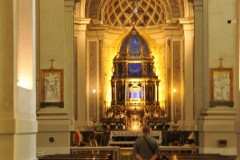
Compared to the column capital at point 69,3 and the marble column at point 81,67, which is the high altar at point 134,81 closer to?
the marble column at point 81,67

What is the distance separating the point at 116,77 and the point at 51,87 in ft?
42.0

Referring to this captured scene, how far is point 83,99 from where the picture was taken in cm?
2994

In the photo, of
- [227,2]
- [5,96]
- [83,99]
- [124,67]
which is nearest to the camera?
[5,96]

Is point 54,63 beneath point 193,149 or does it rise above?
above

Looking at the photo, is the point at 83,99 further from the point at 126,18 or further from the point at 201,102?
the point at 201,102

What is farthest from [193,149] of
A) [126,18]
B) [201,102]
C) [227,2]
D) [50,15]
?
[126,18]

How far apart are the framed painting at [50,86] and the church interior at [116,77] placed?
3 centimetres

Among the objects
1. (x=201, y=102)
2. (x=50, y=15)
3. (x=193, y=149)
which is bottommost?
(x=193, y=149)

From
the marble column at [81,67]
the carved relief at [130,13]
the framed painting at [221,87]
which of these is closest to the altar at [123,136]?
the marble column at [81,67]

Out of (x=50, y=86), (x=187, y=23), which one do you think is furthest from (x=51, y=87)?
(x=187, y=23)

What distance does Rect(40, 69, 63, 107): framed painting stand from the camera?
20266mm

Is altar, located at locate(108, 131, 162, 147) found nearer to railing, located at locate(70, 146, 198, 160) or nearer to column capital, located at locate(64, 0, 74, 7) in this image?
railing, located at locate(70, 146, 198, 160)

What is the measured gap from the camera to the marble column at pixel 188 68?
29375 mm

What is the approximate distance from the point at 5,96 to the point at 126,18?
2340cm
